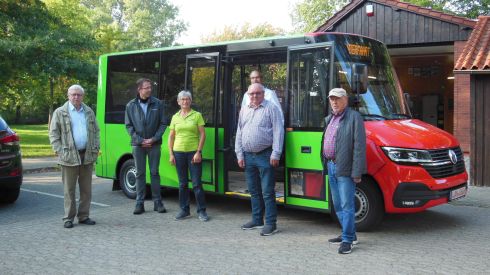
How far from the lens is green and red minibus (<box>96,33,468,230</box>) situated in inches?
245

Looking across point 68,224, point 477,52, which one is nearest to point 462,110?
point 477,52

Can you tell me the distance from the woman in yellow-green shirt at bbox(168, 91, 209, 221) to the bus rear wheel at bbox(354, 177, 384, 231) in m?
2.21

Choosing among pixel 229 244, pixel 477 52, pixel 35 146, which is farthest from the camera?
pixel 35 146

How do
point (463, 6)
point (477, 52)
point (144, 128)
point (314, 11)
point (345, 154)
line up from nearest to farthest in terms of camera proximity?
1. point (345, 154)
2. point (144, 128)
3. point (477, 52)
4. point (463, 6)
5. point (314, 11)

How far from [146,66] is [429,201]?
5238 mm

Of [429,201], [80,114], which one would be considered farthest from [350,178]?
[80,114]

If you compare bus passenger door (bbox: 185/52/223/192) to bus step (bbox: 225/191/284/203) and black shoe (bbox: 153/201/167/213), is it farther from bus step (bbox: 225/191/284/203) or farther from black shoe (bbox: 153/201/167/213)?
black shoe (bbox: 153/201/167/213)

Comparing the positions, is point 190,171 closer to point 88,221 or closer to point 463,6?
point 88,221

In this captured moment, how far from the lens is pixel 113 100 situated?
9.39 metres

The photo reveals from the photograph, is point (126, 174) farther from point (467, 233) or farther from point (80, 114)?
point (467, 233)

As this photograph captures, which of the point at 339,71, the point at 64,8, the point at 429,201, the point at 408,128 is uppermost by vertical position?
the point at 64,8

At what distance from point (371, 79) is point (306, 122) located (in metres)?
1.10

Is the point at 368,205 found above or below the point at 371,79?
below

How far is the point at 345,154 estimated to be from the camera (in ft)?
18.1
